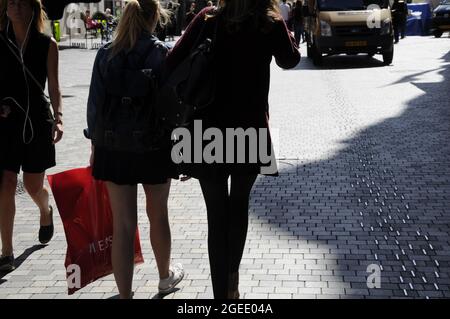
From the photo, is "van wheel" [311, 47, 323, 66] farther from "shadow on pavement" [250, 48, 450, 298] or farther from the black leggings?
the black leggings

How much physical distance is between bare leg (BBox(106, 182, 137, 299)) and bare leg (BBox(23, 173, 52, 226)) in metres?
1.28

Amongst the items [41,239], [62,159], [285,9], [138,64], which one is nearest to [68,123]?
[62,159]

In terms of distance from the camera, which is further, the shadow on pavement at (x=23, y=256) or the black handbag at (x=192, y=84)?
the shadow on pavement at (x=23, y=256)

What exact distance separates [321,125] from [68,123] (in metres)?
3.72

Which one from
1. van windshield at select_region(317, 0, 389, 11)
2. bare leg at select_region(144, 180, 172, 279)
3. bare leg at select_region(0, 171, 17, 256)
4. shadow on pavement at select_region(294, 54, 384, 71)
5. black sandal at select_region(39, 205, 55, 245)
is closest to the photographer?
bare leg at select_region(144, 180, 172, 279)

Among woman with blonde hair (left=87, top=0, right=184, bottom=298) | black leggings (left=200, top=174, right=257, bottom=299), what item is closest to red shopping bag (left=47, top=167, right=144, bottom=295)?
woman with blonde hair (left=87, top=0, right=184, bottom=298)

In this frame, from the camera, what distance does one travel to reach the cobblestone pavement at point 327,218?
4.40m

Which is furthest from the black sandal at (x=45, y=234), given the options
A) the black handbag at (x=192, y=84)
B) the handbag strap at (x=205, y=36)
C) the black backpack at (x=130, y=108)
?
the handbag strap at (x=205, y=36)

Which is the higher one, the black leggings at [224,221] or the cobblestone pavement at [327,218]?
the black leggings at [224,221]

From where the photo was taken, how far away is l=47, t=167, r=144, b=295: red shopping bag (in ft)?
13.4

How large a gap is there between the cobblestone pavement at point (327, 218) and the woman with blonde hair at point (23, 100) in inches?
23.3

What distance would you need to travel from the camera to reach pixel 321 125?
33.1 ft

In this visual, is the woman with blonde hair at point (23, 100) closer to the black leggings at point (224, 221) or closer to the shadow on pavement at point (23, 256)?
the shadow on pavement at point (23, 256)

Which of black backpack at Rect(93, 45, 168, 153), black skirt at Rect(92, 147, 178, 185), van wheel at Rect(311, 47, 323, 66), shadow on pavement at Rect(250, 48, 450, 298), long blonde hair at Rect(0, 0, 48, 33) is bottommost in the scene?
van wheel at Rect(311, 47, 323, 66)
